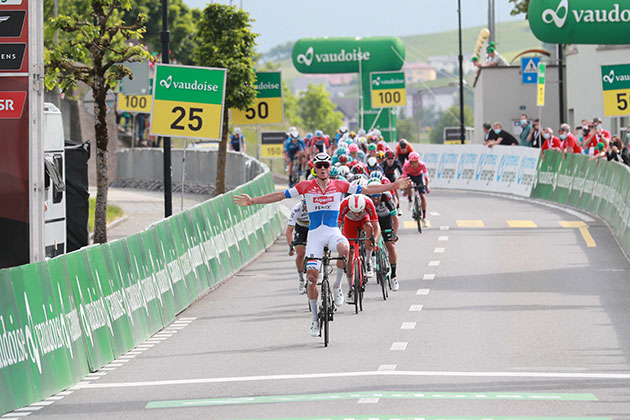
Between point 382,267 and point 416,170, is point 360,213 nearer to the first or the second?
point 382,267

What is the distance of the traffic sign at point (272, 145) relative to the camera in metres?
49.0

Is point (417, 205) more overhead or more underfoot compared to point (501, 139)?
more underfoot

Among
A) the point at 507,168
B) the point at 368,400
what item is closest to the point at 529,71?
the point at 507,168

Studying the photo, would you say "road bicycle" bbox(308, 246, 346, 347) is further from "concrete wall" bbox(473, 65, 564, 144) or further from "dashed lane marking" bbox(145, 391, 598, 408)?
"concrete wall" bbox(473, 65, 564, 144)

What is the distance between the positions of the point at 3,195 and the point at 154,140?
41865 millimetres

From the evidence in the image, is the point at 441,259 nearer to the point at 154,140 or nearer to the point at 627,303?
the point at 627,303

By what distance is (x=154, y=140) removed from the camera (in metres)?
57.2

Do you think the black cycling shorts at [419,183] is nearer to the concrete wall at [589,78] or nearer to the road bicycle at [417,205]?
the road bicycle at [417,205]

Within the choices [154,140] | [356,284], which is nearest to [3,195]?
[356,284]

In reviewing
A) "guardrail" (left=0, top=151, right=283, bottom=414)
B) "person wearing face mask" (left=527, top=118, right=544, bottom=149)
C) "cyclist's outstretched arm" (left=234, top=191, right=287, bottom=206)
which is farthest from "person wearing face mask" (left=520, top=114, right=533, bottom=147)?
"cyclist's outstretched arm" (left=234, top=191, right=287, bottom=206)

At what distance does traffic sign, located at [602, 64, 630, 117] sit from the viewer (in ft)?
96.8

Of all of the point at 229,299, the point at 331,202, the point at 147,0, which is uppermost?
the point at 147,0

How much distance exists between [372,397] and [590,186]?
21644 mm

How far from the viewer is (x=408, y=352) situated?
13992 mm
